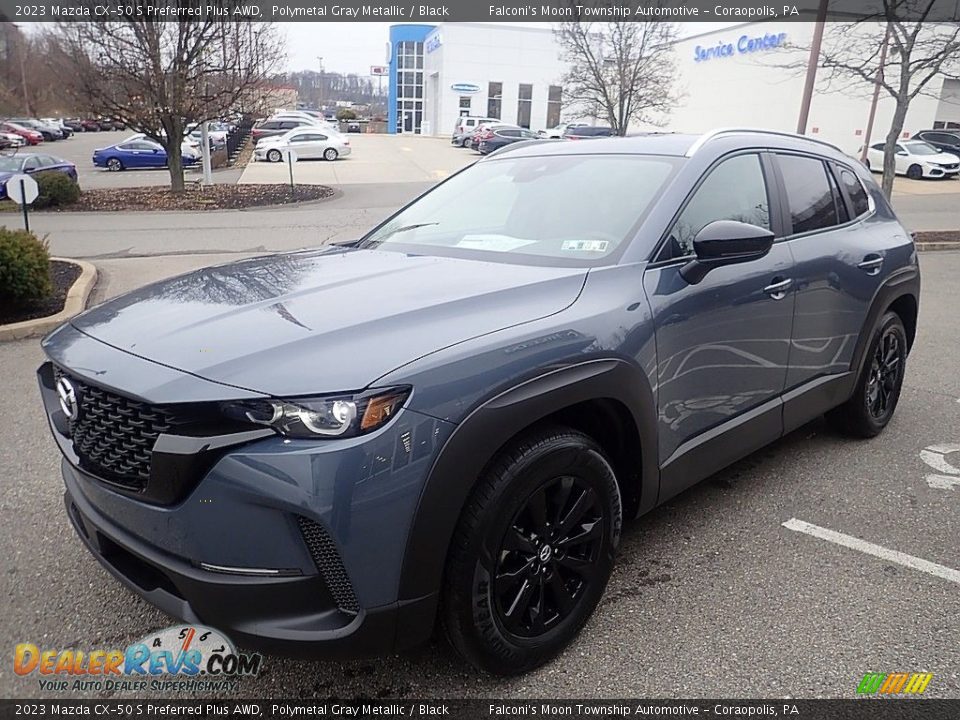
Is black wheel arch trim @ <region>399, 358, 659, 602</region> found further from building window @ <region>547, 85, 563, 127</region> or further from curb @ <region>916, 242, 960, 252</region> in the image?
building window @ <region>547, 85, 563, 127</region>

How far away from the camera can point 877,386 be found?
441 centimetres

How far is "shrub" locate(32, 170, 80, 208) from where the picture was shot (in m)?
17.6

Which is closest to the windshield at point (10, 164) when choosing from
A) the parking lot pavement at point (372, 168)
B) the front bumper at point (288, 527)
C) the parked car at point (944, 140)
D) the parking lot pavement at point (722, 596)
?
the parking lot pavement at point (372, 168)

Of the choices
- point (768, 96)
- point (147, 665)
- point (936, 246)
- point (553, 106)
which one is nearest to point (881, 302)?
point (147, 665)

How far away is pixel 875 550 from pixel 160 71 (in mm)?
19368

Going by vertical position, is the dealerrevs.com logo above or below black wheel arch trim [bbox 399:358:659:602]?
below

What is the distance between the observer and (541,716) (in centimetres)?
228

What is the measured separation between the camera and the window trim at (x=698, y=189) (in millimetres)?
2818

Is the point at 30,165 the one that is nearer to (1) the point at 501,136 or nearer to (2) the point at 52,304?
(2) the point at 52,304

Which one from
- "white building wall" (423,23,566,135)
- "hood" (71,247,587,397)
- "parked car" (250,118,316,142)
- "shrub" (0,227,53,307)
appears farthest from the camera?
"white building wall" (423,23,566,135)

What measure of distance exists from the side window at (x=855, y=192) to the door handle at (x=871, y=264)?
28 centimetres

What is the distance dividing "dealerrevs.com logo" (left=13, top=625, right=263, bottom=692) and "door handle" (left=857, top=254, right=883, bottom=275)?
352 cm

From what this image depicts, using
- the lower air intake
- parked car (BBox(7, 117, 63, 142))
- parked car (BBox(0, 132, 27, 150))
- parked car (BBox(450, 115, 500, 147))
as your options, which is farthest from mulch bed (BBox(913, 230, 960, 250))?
parked car (BBox(7, 117, 63, 142))

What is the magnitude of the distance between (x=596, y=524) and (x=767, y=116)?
46.2 m
